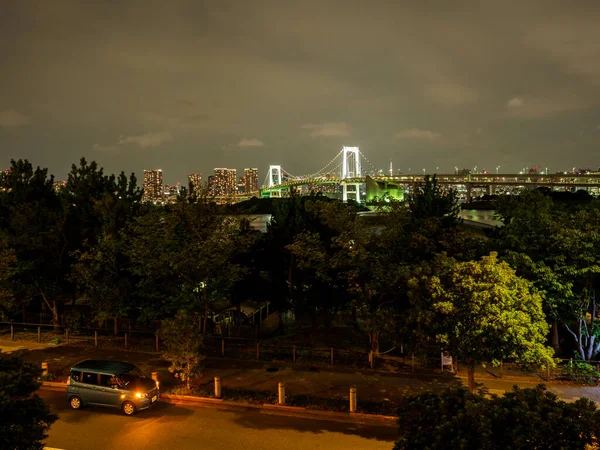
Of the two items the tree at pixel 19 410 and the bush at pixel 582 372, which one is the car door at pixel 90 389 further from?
the bush at pixel 582 372

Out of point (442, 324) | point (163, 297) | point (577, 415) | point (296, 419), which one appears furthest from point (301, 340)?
point (577, 415)

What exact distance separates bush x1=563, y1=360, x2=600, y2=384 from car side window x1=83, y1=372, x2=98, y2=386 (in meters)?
14.5

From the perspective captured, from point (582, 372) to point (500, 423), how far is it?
11191 mm

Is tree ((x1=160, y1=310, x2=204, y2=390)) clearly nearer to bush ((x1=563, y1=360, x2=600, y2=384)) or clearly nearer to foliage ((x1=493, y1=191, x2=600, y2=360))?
foliage ((x1=493, y1=191, x2=600, y2=360))

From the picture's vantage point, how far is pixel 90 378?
12148mm

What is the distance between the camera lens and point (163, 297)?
17141mm

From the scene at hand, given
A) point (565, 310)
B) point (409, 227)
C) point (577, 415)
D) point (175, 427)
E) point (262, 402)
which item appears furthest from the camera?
point (409, 227)

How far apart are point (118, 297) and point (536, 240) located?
1587 cm

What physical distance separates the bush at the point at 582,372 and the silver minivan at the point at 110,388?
1308 cm

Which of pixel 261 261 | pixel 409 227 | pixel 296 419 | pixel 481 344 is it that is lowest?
pixel 296 419

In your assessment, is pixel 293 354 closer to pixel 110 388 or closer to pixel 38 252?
pixel 110 388

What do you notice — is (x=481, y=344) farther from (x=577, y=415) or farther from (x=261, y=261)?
(x=261, y=261)

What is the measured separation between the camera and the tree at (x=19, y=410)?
6152 mm

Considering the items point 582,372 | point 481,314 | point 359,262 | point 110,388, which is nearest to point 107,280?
point 110,388
